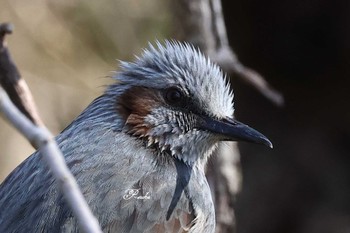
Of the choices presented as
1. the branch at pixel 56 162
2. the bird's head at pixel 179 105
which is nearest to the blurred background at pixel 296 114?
the bird's head at pixel 179 105

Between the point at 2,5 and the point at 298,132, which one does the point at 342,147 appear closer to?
the point at 298,132

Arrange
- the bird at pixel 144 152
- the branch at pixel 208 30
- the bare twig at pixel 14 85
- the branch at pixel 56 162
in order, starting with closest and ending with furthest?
the branch at pixel 56 162 < the bird at pixel 144 152 < the bare twig at pixel 14 85 < the branch at pixel 208 30

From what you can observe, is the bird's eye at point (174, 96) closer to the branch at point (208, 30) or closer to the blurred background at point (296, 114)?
the branch at point (208, 30)

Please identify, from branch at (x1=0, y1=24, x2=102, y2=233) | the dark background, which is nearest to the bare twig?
branch at (x1=0, y1=24, x2=102, y2=233)

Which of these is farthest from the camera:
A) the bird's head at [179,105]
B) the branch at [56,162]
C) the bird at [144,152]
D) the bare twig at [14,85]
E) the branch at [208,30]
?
the branch at [208,30]

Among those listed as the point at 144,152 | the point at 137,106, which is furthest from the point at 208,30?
the point at 144,152

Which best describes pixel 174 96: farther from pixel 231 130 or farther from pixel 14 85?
pixel 14 85

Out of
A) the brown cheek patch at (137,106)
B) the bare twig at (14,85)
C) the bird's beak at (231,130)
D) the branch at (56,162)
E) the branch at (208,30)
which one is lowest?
the branch at (56,162)

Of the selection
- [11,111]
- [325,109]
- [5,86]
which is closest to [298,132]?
A: [325,109]
